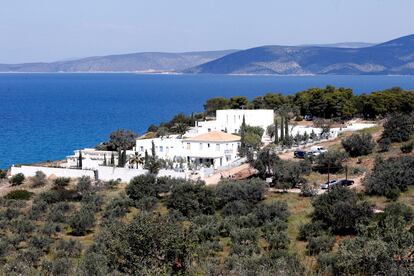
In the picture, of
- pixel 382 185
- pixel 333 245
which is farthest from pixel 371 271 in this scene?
pixel 382 185

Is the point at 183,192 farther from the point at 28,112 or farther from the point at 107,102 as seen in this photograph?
the point at 107,102

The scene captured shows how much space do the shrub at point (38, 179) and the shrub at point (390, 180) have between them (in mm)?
20700

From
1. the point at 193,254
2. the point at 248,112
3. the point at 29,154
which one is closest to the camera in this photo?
the point at 193,254

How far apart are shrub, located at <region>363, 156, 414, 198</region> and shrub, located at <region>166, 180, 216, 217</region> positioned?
824 cm

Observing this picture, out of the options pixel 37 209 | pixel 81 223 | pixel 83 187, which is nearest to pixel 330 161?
pixel 83 187

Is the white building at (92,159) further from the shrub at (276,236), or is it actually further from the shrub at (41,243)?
the shrub at (276,236)

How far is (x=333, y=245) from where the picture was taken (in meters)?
26.5

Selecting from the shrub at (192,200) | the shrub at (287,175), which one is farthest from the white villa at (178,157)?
the shrub at (192,200)

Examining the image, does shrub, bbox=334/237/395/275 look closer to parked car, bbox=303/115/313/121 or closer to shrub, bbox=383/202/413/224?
shrub, bbox=383/202/413/224

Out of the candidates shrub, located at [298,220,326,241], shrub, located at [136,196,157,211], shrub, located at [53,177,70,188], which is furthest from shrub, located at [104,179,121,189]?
shrub, located at [298,220,326,241]

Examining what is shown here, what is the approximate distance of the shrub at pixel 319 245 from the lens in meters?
26.0

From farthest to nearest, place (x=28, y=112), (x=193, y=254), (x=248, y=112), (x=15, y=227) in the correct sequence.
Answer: (x=28, y=112) → (x=248, y=112) → (x=15, y=227) → (x=193, y=254)

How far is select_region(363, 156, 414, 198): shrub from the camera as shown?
34.3 meters

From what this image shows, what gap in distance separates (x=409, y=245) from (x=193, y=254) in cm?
699
